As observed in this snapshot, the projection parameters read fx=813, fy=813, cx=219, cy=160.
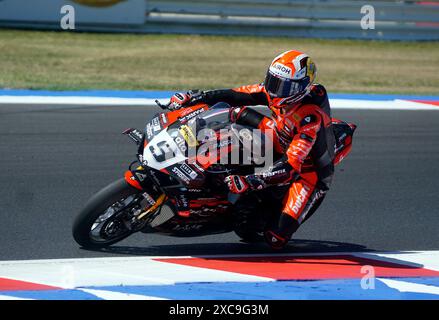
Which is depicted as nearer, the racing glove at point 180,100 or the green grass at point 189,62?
the racing glove at point 180,100

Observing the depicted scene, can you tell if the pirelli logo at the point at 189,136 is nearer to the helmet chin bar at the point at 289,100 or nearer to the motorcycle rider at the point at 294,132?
the motorcycle rider at the point at 294,132

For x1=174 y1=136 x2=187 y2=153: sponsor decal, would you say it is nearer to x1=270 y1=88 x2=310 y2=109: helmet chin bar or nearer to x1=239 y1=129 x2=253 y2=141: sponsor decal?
x1=239 y1=129 x2=253 y2=141: sponsor decal

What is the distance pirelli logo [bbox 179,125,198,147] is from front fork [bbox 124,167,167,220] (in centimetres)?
34

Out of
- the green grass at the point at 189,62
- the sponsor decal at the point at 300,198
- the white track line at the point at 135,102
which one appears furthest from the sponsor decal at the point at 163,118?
the green grass at the point at 189,62

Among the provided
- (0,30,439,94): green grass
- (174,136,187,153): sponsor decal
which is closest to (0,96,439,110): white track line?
(0,30,439,94): green grass

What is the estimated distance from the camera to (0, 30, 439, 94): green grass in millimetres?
12672

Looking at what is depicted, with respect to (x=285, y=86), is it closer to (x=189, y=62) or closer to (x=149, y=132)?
(x=149, y=132)

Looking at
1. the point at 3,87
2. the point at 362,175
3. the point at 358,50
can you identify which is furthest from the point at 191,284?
the point at 358,50

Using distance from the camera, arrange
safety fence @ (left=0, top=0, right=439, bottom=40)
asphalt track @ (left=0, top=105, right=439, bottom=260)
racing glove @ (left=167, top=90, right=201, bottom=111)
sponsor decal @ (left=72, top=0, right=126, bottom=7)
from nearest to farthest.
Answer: racing glove @ (left=167, top=90, right=201, bottom=111), asphalt track @ (left=0, top=105, right=439, bottom=260), sponsor decal @ (left=72, top=0, right=126, bottom=7), safety fence @ (left=0, top=0, right=439, bottom=40)

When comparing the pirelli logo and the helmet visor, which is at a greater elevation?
the helmet visor

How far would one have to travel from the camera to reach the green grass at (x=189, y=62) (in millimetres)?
12672

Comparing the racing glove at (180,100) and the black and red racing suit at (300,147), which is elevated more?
the racing glove at (180,100)

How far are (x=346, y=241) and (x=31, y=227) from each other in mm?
2315

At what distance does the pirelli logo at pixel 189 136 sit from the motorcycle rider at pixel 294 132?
0.35 m
